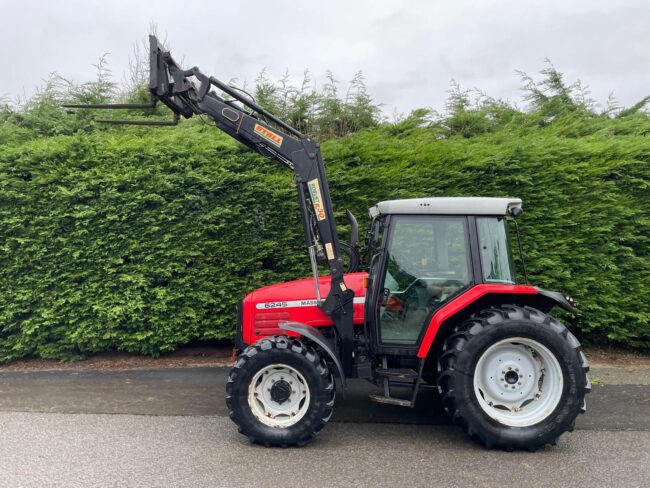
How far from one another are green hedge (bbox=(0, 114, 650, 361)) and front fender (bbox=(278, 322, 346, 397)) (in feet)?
7.71

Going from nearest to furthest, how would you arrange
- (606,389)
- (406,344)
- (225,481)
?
(225,481), (406,344), (606,389)

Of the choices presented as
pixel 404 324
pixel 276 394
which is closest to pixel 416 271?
pixel 404 324

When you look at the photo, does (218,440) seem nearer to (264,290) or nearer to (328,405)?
(328,405)

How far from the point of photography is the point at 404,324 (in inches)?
173

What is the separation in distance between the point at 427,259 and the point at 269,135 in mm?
1663

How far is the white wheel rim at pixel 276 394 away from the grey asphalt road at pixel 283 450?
0.28 metres

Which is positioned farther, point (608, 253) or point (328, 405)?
point (608, 253)

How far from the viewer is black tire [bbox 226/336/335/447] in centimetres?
411

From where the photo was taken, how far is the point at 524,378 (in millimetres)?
4211

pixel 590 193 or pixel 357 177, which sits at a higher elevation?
pixel 357 177

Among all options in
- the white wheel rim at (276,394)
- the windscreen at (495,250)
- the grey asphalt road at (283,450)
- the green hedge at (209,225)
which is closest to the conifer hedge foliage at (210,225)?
the green hedge at (209,225)

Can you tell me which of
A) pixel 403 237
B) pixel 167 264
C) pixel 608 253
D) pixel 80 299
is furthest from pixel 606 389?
pixel 80 299

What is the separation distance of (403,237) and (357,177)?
94.8 inches

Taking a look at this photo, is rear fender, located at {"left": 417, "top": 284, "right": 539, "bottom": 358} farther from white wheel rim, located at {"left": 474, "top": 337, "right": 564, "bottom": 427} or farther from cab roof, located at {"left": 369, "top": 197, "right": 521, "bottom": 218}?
cab roof, located at {"left": 369, "top": 197, "right": 521, "bottom": 218}
